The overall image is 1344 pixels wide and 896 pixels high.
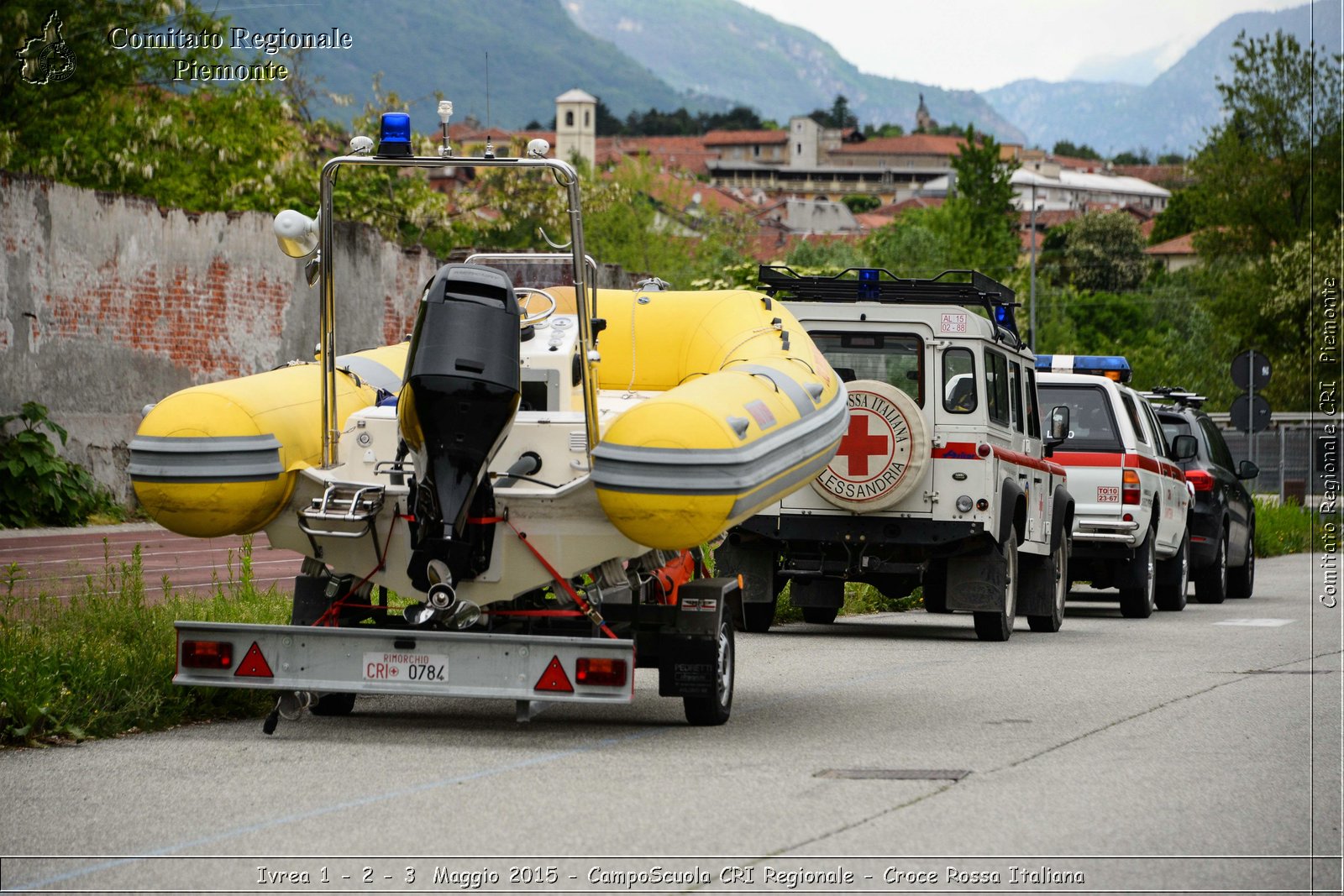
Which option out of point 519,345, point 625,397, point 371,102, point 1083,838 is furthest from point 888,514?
point 371,102

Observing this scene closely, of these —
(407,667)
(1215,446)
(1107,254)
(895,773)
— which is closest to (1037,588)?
(1215,446)

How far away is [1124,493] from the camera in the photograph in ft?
64.4

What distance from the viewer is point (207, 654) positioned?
31.8 feet

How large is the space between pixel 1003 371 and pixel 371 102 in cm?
3849

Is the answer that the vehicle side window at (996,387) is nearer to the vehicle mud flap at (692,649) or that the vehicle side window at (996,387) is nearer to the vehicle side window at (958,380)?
the vehicle side window at (958,380)

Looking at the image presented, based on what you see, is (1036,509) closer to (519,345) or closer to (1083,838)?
(519,345)

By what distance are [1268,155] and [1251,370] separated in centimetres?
3771

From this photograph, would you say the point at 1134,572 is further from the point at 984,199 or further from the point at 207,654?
the point at 984,199

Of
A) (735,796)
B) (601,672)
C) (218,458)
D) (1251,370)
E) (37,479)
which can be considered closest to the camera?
A: (735,796)

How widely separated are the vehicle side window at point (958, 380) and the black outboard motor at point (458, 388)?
7.04 metres

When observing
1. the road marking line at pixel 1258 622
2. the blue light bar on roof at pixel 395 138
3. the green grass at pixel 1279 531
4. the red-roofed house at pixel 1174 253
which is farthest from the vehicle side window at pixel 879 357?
the red-roofed house at pixel 1174 253

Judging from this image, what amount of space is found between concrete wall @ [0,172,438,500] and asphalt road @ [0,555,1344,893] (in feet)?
48.0

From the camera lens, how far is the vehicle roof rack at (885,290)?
15852mm

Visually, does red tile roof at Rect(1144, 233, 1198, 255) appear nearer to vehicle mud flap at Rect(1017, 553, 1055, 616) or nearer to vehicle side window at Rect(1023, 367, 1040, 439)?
vehicle side window at Rect(1023, 367, 1040, 439)
